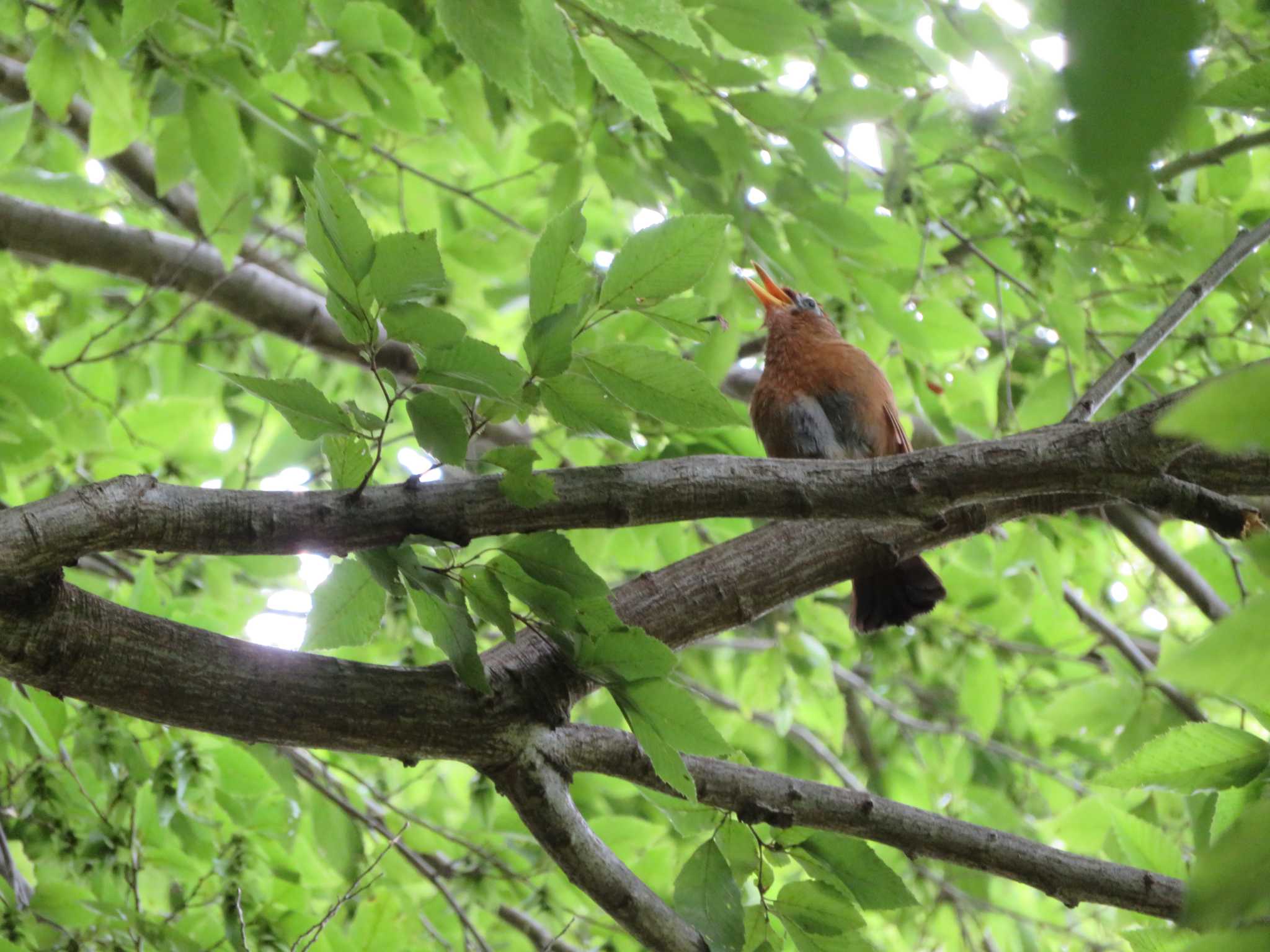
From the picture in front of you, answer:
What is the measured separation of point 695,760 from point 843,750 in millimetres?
4189

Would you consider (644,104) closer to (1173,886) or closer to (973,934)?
(1173,886)

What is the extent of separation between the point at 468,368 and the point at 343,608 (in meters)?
0.53

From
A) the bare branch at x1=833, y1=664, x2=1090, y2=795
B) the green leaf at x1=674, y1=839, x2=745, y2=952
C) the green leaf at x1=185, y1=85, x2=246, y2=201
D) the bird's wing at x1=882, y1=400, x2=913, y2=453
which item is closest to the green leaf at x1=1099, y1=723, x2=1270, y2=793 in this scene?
the green leaf at x1=674, y1=839, x2=745, y2=952

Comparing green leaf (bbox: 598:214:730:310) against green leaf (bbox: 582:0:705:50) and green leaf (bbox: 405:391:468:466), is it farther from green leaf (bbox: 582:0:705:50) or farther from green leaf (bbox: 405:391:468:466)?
green leaf (bbox: 582:0:705:50)

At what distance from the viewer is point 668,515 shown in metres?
1.56

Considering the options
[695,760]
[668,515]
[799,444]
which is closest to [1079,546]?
[799,444]

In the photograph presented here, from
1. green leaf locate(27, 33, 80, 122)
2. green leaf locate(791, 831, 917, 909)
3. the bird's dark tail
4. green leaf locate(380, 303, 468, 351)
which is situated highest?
green leaf locate(27, 33, 80, 122)

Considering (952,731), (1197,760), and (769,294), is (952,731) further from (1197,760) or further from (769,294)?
(1197,760)

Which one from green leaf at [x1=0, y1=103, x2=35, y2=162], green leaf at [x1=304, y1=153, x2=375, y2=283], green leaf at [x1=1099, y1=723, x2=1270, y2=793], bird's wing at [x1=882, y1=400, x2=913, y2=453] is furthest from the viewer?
bird's wing at [x1=882, y1=400, x2=913, y2=453]

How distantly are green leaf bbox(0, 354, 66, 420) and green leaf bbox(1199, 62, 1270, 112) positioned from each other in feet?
7.95

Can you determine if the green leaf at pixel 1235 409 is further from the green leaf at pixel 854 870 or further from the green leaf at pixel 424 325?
the green leaf at pixel 854 870

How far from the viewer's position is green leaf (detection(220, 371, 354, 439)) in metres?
1.38

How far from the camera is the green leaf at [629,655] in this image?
1.53 metres

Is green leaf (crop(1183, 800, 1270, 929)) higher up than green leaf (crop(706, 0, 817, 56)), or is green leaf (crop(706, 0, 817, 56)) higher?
green leaf (crop(706, 0, 817, 56))
